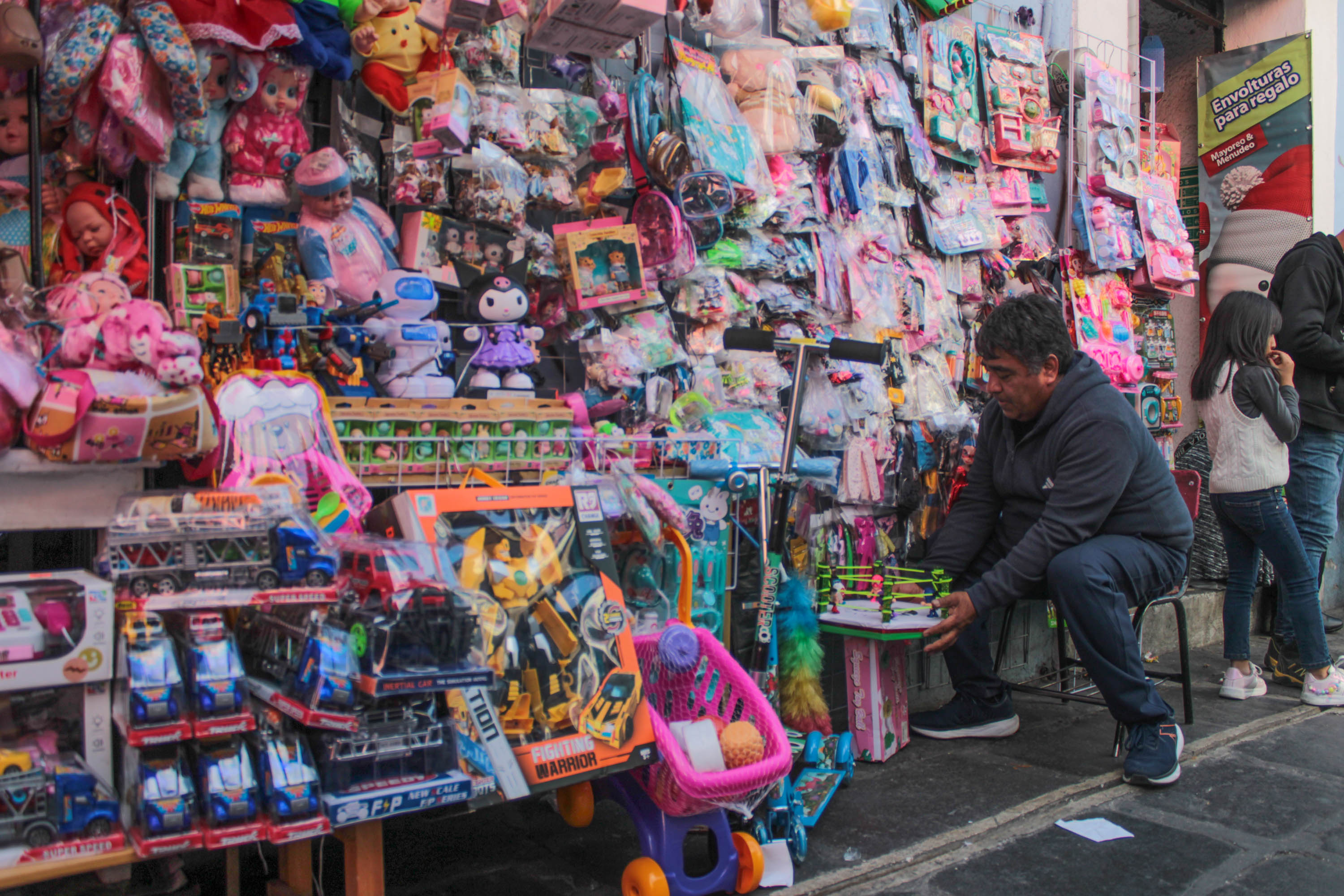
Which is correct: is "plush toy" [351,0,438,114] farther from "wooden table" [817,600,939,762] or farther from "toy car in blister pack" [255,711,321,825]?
"wooden table" [817,600,939,762]

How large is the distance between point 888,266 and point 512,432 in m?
2.36

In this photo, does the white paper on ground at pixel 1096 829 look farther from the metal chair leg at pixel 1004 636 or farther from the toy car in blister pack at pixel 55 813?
the toy car in blister pack at pixel 55 813

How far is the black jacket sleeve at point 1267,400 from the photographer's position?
4.02 meters

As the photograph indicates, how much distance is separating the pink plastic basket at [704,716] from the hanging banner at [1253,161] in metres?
5.01

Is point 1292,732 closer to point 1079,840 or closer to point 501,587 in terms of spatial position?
point 1079,840

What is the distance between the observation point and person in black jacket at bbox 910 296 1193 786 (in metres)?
3.14

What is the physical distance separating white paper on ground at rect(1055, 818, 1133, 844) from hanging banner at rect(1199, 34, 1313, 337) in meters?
4.31

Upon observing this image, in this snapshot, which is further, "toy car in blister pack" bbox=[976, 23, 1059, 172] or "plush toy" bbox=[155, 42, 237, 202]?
"toy car in blister pack" bbox=[976, 23, 1059, 172]

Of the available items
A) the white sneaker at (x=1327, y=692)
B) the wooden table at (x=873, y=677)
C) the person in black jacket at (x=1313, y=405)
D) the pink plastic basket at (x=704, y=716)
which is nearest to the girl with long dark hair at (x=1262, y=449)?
the white sneaker at (x=1327, y=692)

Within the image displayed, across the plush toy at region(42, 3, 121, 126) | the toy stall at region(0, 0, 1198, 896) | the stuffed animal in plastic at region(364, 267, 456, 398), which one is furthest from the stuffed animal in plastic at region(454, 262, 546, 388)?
the plush toy at region(42, 3, 121, 126)

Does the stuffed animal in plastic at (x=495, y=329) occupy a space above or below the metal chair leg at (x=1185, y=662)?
above

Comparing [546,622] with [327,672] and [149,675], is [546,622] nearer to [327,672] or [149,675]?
[327,672]

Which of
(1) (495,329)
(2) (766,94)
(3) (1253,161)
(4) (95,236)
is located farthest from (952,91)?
(4) (95,236)

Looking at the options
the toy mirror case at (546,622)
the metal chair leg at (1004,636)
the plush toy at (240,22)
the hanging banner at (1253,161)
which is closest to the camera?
the toy mirror case at (546,622)
